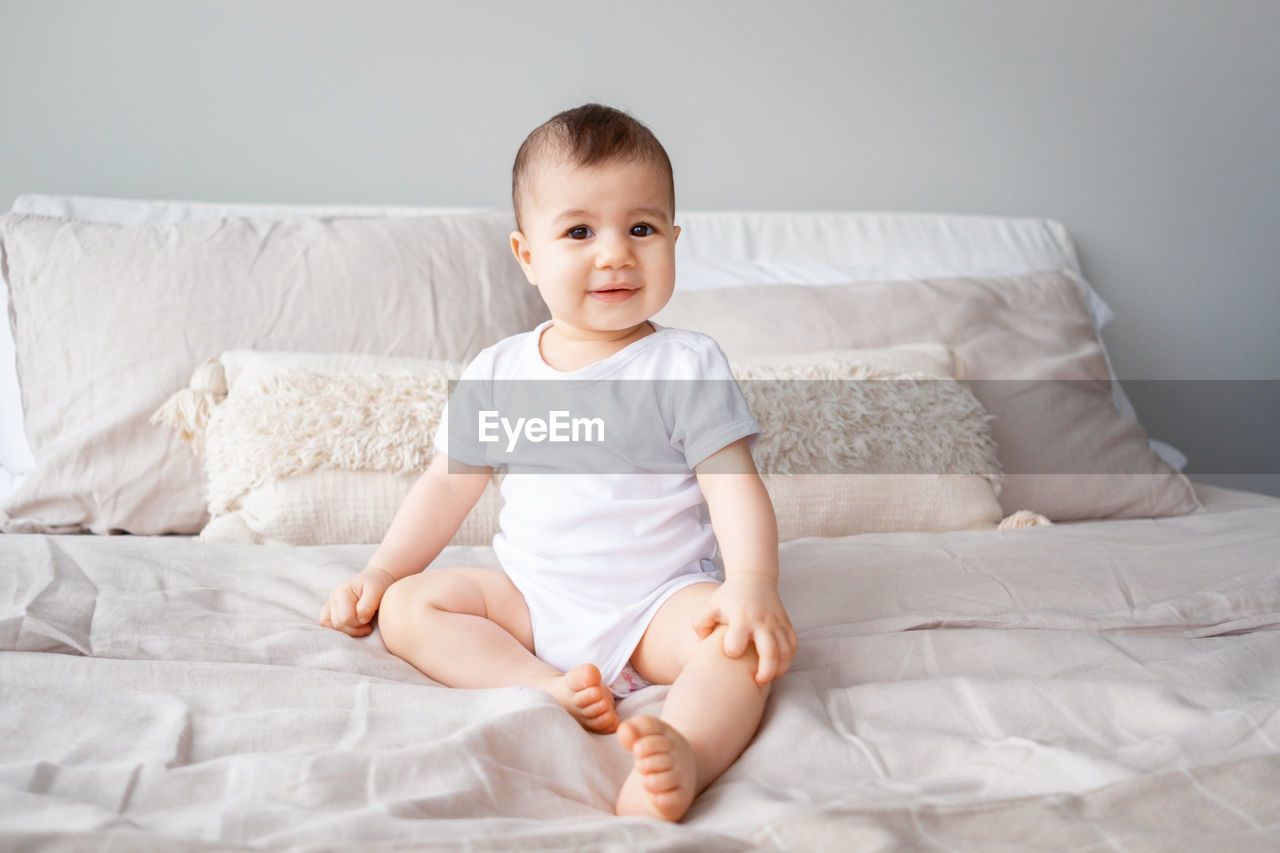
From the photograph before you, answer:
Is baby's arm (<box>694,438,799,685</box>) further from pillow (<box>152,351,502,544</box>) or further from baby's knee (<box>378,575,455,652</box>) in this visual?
pillow (<box>152,351,502,544</box>)

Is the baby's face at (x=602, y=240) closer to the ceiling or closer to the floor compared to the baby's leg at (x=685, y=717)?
closer to the ceiling

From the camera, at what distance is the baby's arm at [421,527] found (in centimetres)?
100

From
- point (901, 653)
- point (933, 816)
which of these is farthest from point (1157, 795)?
point (901, 653)

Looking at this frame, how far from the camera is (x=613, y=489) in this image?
98 centimetres

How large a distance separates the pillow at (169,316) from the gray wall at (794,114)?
486 mm

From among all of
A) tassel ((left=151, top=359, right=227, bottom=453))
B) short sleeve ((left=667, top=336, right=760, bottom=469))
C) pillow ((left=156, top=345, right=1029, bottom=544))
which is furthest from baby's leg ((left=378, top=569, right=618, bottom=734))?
tassel ((left=151, top=359, right=227, bottom=453))

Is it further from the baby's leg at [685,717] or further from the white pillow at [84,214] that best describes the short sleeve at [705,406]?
the white pillow at [84,214]

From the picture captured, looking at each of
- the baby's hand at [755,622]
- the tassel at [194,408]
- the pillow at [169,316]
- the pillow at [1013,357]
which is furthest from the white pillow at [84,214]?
the baby's hand at [755,622]

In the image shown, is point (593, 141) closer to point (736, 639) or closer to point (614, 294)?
point (614, 294)

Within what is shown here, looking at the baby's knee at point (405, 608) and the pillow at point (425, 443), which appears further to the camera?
the pillow at point (425, 443)

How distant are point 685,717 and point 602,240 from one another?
0.46 metres

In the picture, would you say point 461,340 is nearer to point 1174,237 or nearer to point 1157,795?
point 1157,795

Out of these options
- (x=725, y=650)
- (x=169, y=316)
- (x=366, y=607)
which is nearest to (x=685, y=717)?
(x=725, y=650)

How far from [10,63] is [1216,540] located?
7.23 feet
